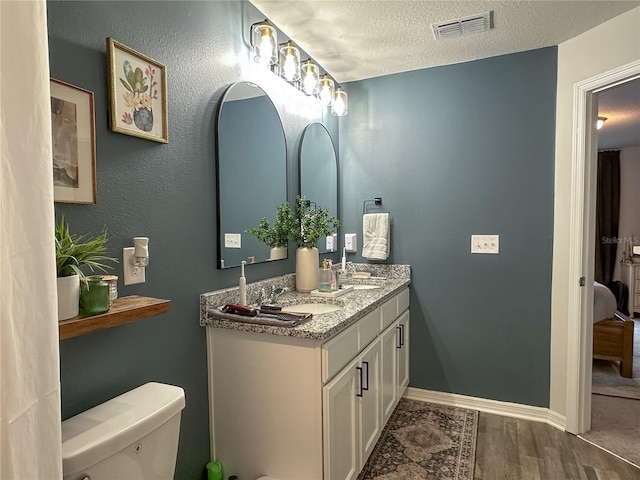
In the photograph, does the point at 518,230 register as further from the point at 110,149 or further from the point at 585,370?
the point at 110,149

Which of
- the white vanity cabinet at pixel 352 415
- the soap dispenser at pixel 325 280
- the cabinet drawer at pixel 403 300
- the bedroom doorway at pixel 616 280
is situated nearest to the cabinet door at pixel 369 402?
the white vanity cabinet at pixel 352 415

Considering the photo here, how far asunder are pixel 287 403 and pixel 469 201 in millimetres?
1779

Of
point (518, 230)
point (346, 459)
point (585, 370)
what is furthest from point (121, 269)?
point (585, 370)

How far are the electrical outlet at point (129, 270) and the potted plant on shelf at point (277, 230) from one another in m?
0.70

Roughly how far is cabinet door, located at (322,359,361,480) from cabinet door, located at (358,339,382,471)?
6 cm

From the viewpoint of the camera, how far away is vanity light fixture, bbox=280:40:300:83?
2.00 m

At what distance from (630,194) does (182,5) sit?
20.1ft

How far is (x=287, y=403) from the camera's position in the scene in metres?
1.48

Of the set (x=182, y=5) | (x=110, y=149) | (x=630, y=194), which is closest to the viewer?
(x=110, y=149)

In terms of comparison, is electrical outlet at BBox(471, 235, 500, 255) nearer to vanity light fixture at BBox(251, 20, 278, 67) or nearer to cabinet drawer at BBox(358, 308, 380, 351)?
cabinet drawer at BBox(358, 308, 380, 351)

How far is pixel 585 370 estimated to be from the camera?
226 centimetres

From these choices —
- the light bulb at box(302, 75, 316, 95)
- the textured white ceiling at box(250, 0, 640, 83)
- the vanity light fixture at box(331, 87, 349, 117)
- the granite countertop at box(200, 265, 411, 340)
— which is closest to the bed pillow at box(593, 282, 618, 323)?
the granite countertop at box(200, 265, 411, 340)

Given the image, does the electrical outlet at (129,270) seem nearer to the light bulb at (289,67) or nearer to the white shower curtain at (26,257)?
the white shower curtain at (26,257)

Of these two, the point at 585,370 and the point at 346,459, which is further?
the point at 585,370
